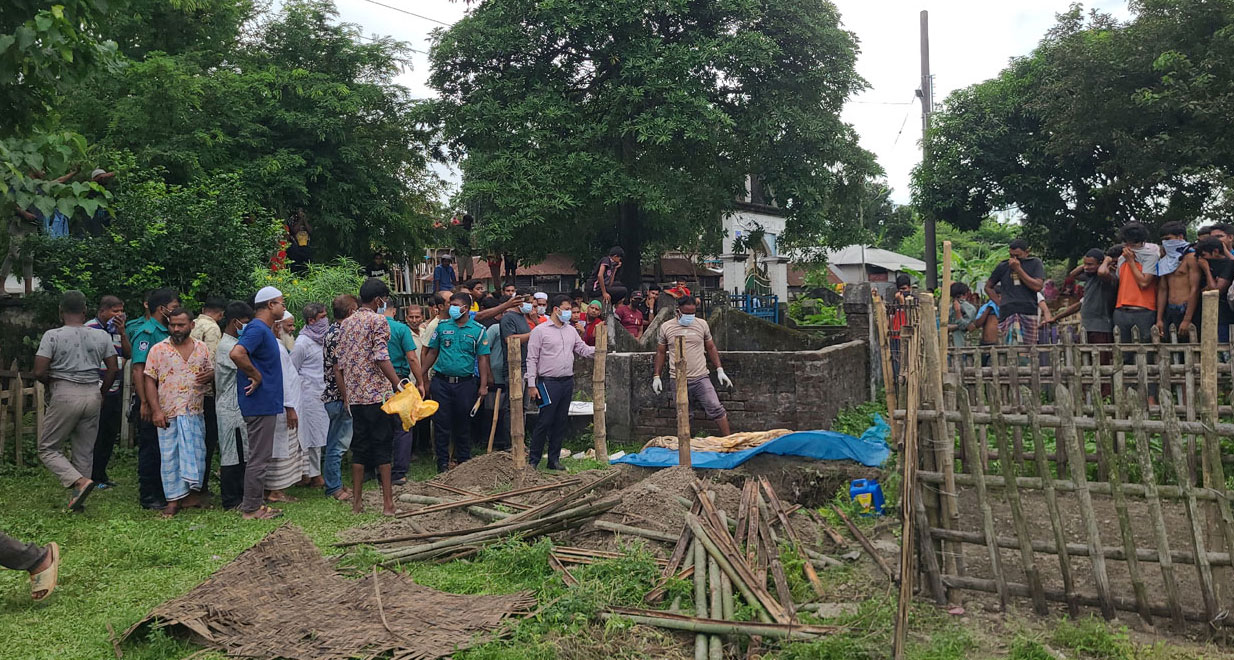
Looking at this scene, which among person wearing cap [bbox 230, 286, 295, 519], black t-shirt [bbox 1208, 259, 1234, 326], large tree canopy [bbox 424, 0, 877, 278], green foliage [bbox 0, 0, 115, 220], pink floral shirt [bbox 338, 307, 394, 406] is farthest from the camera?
large tree canopy [bbox 424, 0, 877, 278]

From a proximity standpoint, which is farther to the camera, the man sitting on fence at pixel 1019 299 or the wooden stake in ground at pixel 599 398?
the man sitting on fence at pixel 1019 299

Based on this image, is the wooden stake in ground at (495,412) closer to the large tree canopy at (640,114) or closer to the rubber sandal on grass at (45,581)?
the rubber sandal on grass at (45,581)

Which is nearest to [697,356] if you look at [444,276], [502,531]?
[502,531]

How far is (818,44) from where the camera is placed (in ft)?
67.5

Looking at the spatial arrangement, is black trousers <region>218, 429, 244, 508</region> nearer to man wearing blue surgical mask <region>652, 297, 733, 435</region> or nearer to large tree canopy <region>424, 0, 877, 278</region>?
man wearing blue surgical mask <region>652, 297, 733, 435</region>

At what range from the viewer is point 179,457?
7.54 m

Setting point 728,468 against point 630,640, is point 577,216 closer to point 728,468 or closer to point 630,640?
point 728,468

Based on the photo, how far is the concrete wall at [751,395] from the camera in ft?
33.3

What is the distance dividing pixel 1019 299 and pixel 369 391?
25.1 feet

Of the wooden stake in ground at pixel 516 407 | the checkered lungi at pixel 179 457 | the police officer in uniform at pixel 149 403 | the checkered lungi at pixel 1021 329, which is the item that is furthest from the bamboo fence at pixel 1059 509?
the police officer in uniform at pixel 149 403

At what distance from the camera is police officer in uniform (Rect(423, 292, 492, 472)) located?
9.10 m

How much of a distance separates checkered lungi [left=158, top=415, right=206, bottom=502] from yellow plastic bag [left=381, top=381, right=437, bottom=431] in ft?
5.52

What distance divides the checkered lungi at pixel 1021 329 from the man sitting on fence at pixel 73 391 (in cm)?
934

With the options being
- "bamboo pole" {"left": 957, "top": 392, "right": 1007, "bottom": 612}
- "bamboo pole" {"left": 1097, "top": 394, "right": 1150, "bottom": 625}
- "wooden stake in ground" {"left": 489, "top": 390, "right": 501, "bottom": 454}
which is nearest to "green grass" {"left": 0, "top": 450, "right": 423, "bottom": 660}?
"wooden stake in ground" {"left": 489, "top": 390, "right": 501, "bottom": 454}
